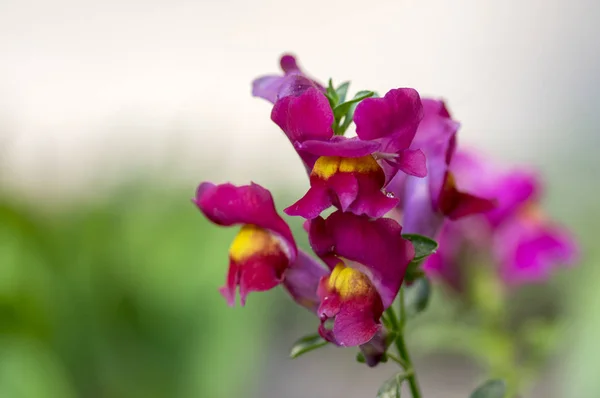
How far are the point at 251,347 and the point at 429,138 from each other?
884 millimetres

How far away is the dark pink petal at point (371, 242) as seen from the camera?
23cm

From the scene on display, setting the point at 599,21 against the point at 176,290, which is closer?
the point at 176,290

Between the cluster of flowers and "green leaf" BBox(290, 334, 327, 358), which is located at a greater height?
the cluster of flowers

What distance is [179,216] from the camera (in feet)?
3.90

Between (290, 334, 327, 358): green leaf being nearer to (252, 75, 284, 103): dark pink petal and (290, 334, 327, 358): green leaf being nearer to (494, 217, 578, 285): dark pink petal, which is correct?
(252, 75, 284, 103): dark pink petal

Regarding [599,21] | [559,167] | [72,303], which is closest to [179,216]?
[72,303]

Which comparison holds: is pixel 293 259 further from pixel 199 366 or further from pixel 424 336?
pixel 199 366

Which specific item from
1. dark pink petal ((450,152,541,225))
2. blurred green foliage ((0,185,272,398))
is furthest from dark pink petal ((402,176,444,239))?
blurred green foliage ((0,185,272,398))

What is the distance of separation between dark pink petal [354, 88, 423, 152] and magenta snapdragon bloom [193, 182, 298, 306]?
0.06 meters

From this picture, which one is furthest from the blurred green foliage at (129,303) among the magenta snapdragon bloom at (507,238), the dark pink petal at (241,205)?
the dark pink petal at (241,205)

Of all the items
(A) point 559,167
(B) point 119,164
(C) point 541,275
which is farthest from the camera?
(A) point 559,167

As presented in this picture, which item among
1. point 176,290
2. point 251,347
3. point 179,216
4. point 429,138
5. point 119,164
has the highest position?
point 429,138

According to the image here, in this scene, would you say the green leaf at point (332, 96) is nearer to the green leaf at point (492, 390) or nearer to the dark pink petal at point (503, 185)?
the green leaf at point (492, 390)

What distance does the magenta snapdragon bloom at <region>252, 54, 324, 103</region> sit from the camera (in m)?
0.24
